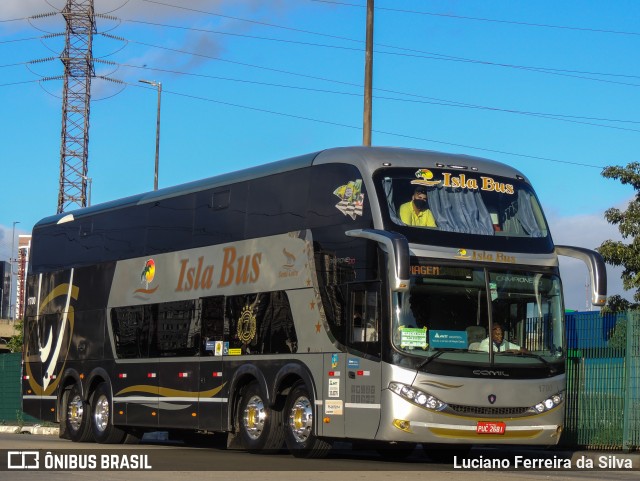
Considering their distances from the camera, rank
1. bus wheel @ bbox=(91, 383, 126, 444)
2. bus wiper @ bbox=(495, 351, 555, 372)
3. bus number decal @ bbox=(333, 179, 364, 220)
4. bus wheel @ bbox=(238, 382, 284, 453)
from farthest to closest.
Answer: bus wheel @ bbox=(91, 383, 126, 444) → bus wheel @ bbox=(238, 382, 284, 453) → bus number decal @ bbox=(333, 179, 364, 220) → bus wiper @ bbox=(495, 351, 555, 372)

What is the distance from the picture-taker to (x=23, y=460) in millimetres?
16406

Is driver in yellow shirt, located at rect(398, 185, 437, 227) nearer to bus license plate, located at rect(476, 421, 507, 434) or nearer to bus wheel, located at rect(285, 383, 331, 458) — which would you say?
bus license plate, located at rect(476, 421, 507, 434)

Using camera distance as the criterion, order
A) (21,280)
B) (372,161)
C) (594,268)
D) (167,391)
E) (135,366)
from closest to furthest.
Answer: (372,161) → (594,268) → (167,391) → (135,366) → (21,280)

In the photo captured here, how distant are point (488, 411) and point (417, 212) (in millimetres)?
2818

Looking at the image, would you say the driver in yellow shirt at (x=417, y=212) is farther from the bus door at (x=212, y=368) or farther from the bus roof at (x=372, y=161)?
the bus door at (x=212, y=368)

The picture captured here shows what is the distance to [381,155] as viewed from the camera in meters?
17.2

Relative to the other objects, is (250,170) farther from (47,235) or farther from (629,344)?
(47,235)

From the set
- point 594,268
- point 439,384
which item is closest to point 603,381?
point 594,268

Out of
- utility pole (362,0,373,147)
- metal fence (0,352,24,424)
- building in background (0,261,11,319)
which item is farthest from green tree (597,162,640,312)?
building in background (0,261,11,319)

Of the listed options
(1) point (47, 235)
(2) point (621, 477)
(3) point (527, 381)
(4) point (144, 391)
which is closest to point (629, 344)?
(3) point (527, 381)

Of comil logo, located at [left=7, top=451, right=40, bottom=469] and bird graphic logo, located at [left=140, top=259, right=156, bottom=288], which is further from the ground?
bird graphic logo, located at [left=140, top=259, right=156, bottom=288]

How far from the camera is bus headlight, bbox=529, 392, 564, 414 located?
16750 mm

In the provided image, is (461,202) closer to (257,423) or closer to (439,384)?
(439,384)

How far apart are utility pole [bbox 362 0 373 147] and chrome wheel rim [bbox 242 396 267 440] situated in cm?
767
